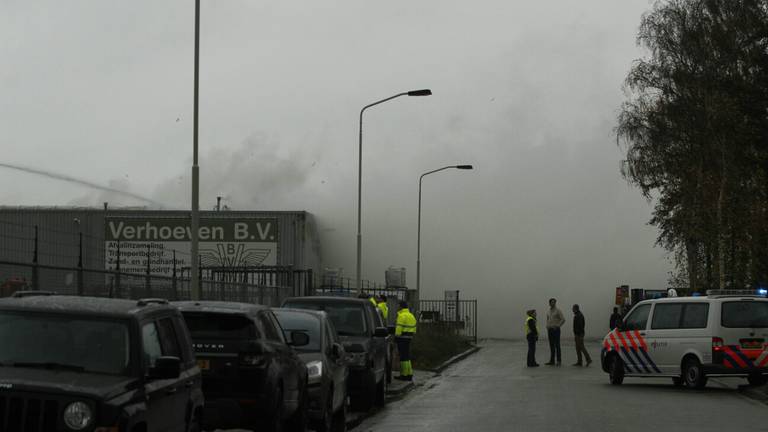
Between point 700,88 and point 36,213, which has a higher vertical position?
point 700,88

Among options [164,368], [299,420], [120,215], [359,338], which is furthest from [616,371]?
[120,215]

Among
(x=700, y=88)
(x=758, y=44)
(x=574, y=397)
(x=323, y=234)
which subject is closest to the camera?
(x=574, y=397)

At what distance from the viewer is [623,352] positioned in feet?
86.8

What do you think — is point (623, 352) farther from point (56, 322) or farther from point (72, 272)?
point (56, 322)

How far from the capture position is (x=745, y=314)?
965 inches

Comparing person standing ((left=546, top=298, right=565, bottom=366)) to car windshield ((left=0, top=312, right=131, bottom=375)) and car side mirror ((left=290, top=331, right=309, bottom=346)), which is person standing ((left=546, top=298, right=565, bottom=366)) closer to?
car side mirror ((left=290, top=331, right=309, bottom=346))

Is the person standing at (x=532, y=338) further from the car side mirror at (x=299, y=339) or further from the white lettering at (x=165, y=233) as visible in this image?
the white lettering at (x=165, y=233)

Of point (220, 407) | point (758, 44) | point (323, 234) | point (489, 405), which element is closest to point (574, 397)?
point (489, 405)

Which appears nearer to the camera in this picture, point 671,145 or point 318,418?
point 318,418

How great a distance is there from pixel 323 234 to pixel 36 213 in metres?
15.9

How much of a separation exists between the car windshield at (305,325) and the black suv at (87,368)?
5.42m

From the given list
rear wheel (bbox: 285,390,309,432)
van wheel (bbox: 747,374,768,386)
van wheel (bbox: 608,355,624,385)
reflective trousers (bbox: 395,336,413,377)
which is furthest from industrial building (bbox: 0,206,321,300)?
rear wheel (bbox: 285,390,309,432)

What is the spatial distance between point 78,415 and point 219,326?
4.66 m

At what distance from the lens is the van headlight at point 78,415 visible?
829 centimetres
